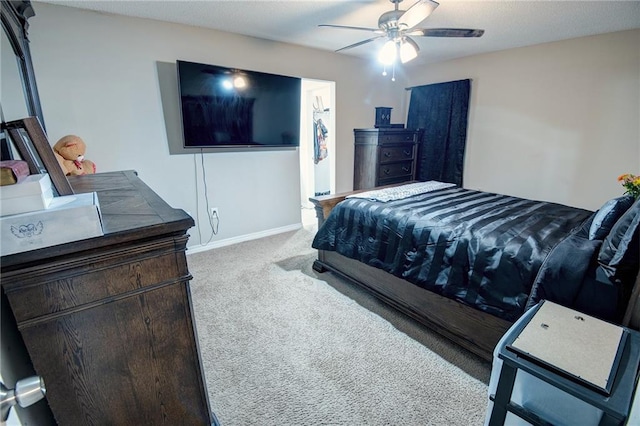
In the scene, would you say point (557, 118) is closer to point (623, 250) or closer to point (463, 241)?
point (463, 241)

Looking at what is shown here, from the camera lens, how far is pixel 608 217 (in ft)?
4.83

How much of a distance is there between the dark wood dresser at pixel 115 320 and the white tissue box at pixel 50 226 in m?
0.02

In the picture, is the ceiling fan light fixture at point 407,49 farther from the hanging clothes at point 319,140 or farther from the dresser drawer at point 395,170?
the hanging clothes at point 319,140

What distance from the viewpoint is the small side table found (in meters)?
0.81

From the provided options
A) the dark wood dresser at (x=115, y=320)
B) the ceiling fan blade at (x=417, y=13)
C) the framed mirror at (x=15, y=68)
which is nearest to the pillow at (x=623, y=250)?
the ceiling fan blade at (x=417, y=13)

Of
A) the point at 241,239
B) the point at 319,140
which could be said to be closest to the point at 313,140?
the point at 319,140

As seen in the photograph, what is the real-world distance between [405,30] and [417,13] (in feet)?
0.77

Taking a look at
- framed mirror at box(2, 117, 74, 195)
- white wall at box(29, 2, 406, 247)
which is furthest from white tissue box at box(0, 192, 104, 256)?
white wall at box(29, 2, 406, 247)

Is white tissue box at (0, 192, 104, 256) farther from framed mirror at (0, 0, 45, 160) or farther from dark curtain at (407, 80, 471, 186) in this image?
dark curtain at (407, 80, 471, 186)

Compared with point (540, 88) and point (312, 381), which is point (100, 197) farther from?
point (540, 88)

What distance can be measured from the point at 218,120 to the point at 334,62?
1.85 m

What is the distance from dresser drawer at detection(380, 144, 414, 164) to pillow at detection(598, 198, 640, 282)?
2.97 metres

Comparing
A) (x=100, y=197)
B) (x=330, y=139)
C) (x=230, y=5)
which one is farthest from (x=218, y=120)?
(x=100, y=197)

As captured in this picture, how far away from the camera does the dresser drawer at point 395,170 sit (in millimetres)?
4141
